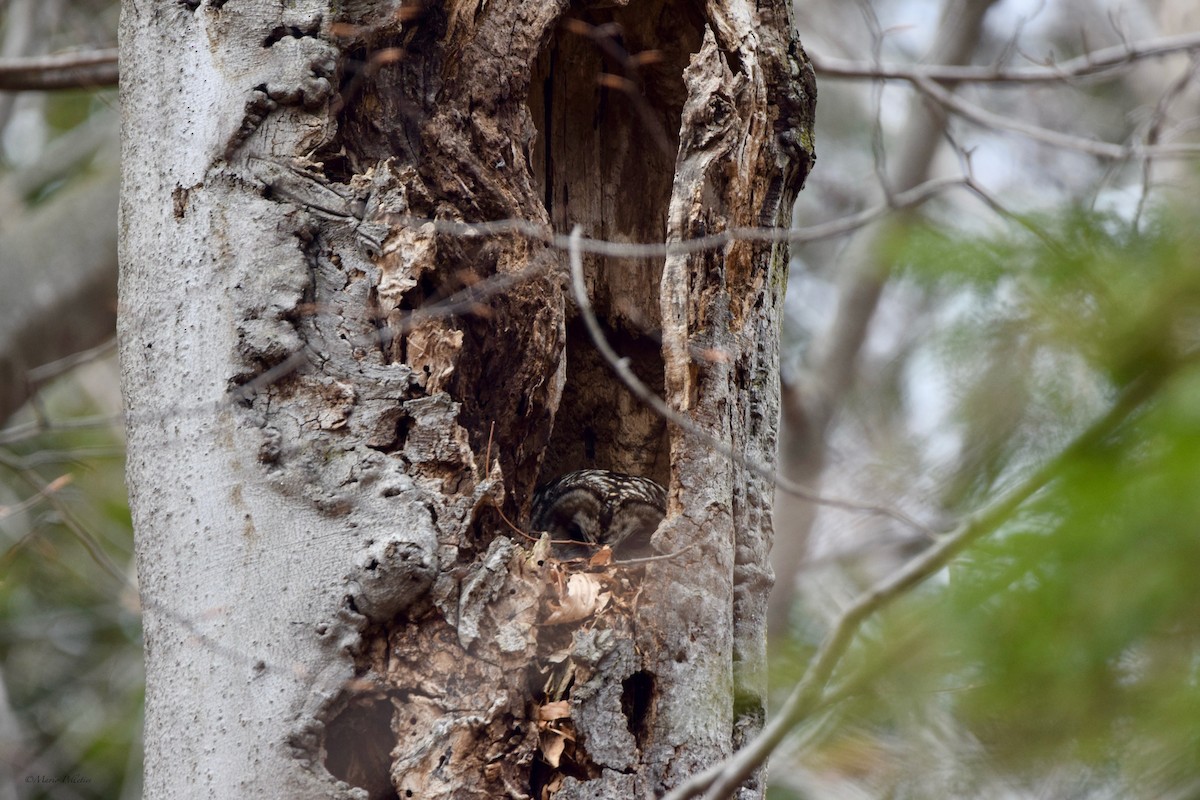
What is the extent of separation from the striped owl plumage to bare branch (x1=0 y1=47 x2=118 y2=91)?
209cm

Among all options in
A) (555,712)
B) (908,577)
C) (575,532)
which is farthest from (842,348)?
(908,577)

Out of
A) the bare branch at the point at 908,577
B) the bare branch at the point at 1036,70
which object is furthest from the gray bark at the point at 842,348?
the bare branch at the point at 908,577

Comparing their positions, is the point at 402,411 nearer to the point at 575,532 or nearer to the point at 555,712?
Answer: the point at 555,712

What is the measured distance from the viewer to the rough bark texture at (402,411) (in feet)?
5.46

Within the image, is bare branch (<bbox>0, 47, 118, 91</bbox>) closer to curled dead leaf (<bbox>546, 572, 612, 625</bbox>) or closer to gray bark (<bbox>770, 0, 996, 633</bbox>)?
curled dead leaf (<bbox>546, 572, 612, 625</bbox>)

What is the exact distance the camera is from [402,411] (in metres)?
1.81

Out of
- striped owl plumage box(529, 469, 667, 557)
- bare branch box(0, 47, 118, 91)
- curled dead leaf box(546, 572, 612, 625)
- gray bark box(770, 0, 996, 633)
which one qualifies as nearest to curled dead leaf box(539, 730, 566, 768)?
curled dead leaf box(546, 572, 612, 625)

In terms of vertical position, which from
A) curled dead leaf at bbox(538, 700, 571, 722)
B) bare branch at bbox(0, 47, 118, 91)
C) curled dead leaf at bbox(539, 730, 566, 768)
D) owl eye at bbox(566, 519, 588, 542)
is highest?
bare branch at bbox(0, 47, 118, 91)

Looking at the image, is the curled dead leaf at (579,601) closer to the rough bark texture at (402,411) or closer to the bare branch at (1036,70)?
the rough bark texture at (402,411)

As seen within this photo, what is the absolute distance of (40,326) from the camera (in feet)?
13.3

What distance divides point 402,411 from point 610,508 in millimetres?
946

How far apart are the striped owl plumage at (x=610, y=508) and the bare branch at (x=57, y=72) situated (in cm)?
209

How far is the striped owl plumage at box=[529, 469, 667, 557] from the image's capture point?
2658 millimetres

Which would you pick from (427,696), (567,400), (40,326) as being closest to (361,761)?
(427,696)
